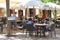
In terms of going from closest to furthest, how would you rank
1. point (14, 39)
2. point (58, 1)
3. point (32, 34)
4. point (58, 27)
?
point (14, 39) → point (32, 34) → point (58, 27) → point (58, 1)

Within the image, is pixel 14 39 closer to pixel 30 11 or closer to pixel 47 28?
pixel 47 28

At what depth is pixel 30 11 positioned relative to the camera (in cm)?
3148

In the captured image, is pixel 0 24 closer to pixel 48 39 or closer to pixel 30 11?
pixel 48 39

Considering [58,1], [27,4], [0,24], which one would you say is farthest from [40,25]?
[58,1]

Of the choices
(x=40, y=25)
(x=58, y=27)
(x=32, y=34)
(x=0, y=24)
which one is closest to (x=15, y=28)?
(x=0, y=24)

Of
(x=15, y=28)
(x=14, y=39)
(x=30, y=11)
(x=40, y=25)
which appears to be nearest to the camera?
(x=14, y=39)

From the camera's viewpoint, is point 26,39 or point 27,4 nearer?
point 26,39

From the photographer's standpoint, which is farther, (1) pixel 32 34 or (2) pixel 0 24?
(2) pixel 0 24

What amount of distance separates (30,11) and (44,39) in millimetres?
18090

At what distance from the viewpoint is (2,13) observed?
99.2ft

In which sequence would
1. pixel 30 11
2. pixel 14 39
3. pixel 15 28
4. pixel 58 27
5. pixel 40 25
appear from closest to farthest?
1. pixel 14 39
2. pixel 40 25
3. pixel 15 28
4. pixel 58 27
5. pixel 30 11

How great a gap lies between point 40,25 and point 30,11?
677 inches

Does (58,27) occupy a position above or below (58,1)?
below

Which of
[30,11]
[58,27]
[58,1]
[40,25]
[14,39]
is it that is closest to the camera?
[14,39]
